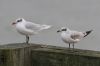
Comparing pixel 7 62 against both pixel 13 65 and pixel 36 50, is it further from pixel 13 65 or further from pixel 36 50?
pixel 36 50

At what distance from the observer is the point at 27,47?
223 cm

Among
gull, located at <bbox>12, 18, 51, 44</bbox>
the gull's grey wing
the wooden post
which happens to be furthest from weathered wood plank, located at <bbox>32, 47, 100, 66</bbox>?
gull, located at <bbox>12, 18, 51, 44</bbox>

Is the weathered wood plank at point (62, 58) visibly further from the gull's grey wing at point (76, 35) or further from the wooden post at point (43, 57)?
the gull's grey wing at point (76, 35)

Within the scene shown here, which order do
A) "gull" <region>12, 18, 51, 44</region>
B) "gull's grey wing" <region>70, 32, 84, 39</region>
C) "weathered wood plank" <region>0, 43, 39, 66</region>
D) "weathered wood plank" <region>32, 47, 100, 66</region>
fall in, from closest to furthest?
"weathered wood plank" <region>32, 47, 100, 66</region>, "weathered wood plank" <region>0, 43, 39, 66</region>, "gull's grey wing" <region>70, 32, 84, 39</region>, "gull" <region>12, 18, 51, 44</region>

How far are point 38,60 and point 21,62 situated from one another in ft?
0.43

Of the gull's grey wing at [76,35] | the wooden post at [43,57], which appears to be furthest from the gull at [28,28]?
the wooden post at [43,57]

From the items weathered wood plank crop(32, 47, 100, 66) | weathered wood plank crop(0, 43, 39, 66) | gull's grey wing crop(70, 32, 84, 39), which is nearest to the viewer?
weathered wood plank crop(32, 47, 100, 66)

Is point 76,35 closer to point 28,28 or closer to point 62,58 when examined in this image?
point 28,28

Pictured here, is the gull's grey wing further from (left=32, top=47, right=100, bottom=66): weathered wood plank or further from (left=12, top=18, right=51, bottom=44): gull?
(left=32, top=47, right=100, bottom=66): weathered wood plank

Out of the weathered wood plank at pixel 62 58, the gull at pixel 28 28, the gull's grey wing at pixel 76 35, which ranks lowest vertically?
the weathered wood plank at pixel 62 58

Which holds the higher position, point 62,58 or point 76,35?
point 76,35

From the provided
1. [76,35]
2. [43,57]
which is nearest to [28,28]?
[76,35]

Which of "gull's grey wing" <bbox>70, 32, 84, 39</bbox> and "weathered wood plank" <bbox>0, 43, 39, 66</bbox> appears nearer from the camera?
"weathered wood plank" <bbox>0, 43, 39, 66</bbox>

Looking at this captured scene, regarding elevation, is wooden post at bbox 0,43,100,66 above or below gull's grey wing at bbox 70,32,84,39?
below
